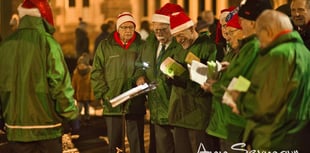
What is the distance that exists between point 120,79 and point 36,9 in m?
2.29

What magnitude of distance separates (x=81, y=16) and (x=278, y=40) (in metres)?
16.8

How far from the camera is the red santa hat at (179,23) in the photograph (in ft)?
26.8

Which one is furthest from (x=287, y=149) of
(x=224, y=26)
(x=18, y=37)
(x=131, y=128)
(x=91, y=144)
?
(x=91, y=144)

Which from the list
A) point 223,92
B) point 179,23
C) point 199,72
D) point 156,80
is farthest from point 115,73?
point 223,92

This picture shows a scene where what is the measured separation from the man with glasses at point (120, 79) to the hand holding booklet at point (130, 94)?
102cm

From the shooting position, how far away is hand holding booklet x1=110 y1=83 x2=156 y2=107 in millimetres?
7746

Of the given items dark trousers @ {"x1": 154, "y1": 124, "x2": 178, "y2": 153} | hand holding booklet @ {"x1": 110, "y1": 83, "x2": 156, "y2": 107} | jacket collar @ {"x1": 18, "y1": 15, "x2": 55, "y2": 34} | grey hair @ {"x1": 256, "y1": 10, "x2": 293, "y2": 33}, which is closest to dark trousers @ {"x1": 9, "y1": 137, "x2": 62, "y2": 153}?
hand holding booklet @ {"x1": 110, "y1": 83, "x2": 156, "y2": 107}

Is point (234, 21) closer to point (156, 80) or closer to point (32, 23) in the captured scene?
point (156, 80)

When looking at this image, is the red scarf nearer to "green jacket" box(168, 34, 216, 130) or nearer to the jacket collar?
"green jacket" box(168, 34, 216, 130)

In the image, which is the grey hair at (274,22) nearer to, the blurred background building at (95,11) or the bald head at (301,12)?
the bald head at (301,12)

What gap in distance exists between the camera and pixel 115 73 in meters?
9.23

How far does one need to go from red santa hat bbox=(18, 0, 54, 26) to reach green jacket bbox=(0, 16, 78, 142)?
0.07 metres

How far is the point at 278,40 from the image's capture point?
595 cm

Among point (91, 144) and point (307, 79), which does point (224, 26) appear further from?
point (91, 144)
